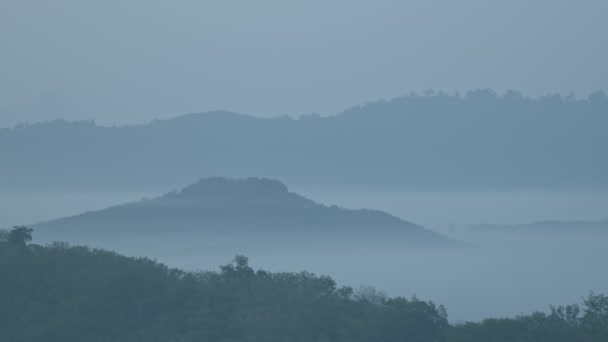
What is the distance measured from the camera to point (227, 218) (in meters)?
77.5

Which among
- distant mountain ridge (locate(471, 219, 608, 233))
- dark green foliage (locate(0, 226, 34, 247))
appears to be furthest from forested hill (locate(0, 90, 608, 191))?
dark green foliage (locate(0, 226, 34, 247))

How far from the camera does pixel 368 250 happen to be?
255ft

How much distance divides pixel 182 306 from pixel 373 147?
124821mm

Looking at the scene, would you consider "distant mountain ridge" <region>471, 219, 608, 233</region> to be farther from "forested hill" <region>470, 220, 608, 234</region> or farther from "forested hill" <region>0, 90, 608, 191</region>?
"forested hill" <region>0, 90, 608, 191</region>

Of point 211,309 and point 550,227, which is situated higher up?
point 550,227

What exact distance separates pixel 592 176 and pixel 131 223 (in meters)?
86.1

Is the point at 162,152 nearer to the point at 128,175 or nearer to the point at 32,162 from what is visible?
the point at 128,175

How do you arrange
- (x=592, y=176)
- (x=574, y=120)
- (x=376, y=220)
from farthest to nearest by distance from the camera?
(x=574, y=120) → (x=592, y=176) → (x=376, y=220)

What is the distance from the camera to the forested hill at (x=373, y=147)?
123062 millimetres

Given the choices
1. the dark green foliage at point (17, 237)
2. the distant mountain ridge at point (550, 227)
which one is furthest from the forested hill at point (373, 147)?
the dark green foliage at point (17, 237)

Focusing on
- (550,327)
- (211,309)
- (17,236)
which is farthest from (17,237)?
(550,327)

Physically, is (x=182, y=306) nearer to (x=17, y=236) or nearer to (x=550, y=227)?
(x=17, y=236)

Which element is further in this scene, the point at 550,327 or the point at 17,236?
the point at 17,236

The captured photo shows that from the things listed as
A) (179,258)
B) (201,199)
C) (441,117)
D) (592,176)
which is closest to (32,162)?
(201,199)
